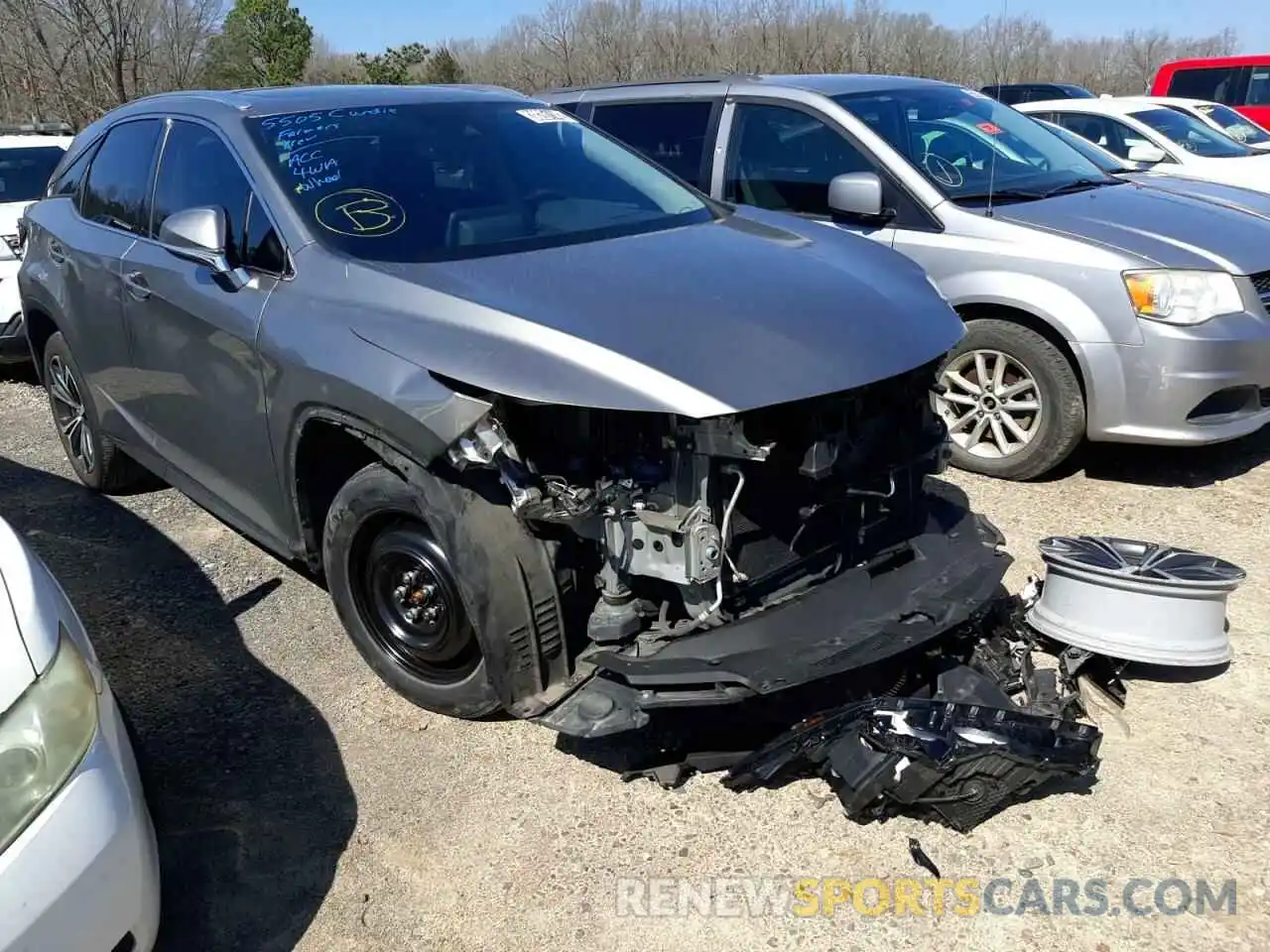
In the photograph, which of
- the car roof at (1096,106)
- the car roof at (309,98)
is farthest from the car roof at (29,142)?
the car roof at (1096,106)

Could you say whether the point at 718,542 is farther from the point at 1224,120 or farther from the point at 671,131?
the point at 1224,120

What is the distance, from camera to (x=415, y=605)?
3314mm

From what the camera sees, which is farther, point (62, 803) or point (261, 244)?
point (261, 244)

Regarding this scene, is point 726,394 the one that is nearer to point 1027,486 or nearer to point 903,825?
point 903,825

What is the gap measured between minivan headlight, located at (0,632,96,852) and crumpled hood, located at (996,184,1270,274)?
4.37 m

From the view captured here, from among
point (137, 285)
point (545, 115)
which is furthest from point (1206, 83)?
point (137, 285)

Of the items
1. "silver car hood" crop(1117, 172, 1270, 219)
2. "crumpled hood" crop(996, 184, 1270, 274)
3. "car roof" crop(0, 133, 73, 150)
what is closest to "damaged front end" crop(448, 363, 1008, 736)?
"crumpled hood" crop(996, 184, 1270, 274)

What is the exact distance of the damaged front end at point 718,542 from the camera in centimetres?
277

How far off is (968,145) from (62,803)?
16.9ft

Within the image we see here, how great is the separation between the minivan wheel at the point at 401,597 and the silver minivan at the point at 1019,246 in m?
2.77

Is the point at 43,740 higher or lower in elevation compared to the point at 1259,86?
higher

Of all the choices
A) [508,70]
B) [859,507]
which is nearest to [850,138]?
[859,507]

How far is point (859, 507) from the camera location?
320cm

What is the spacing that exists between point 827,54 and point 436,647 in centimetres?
2945
